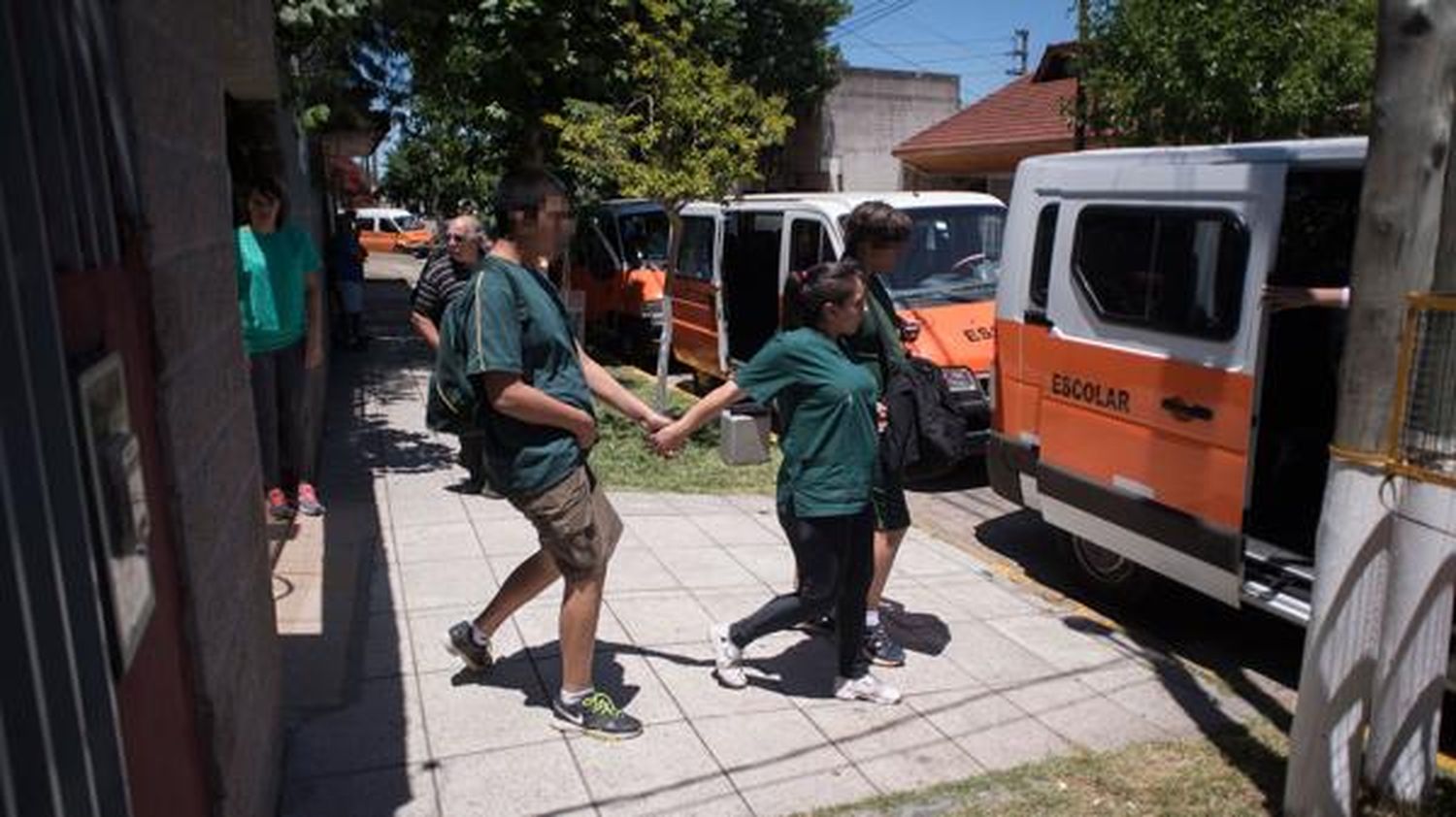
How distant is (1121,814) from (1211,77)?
8.19 metres

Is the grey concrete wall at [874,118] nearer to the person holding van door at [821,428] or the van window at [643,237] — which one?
the van window at [643,237]

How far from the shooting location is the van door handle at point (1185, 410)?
471 cm

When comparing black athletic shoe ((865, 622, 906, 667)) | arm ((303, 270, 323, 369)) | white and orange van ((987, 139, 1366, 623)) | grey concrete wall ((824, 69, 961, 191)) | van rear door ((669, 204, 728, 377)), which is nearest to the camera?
white and orange van ((987, 139, 1366, 623))

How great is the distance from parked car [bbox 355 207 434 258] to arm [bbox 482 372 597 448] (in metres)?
42.9

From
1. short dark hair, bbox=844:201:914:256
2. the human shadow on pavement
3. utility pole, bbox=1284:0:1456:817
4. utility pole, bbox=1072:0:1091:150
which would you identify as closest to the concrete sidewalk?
the human shadow on pavement

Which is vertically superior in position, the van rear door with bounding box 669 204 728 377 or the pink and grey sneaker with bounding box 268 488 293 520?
the van rear door with bounding box 669 204 728 377

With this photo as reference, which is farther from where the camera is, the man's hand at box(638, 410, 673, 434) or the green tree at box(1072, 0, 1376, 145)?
the green tree at box(1072, 0, 1376, 145)

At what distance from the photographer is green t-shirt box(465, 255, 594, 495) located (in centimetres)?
345

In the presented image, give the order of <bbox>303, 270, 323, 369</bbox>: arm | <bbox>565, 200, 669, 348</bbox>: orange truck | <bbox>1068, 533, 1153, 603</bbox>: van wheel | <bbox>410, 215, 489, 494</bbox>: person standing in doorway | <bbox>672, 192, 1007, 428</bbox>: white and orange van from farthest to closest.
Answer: <bbox>565, 200, 669, 348</bbox>: orange truck < <bbox>672, 192, 1007, 428</bbox>: white and orange van < <bbox>410, 215, 489, 494</bbox>: person standing in doorway < <bbox>303, 270, 323, 369</bbox>: arm < <bbox>1068, 533, 1153, 603</bbox>: van wheel

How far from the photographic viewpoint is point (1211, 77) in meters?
9.91

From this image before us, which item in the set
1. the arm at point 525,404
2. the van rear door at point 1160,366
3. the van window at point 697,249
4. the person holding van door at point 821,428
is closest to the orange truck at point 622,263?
the van window at point 697,249

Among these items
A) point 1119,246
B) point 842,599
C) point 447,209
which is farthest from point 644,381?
point 447,209

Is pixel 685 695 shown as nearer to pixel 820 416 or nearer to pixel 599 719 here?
pixel 599 719

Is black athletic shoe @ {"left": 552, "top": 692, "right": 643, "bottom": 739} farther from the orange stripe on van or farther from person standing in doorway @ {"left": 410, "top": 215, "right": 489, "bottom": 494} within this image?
person standing in doorway @ {"left": 410, "top": 215, "right": 489, "bottom": 494}
